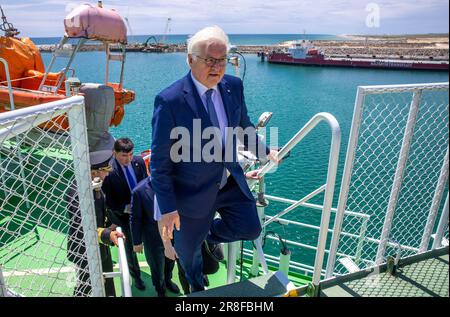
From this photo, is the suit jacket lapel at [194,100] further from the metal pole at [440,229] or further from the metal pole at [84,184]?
the metal pole at [440,229]

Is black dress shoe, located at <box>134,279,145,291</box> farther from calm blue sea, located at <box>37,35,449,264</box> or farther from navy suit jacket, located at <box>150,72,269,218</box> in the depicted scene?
calm blue sea, located at <box>37,35,449,264</box>

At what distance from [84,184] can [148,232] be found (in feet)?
3.74

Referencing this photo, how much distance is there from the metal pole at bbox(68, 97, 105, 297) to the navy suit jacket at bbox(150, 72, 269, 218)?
0.33 meters

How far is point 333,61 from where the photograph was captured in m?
43.5

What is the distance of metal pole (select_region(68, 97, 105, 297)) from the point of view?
54.7 inches

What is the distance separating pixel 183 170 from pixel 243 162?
0.53 m

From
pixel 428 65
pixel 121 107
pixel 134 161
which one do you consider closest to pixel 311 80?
pixel 428 65

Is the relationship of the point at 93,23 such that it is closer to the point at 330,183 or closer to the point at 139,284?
the point at 139,284

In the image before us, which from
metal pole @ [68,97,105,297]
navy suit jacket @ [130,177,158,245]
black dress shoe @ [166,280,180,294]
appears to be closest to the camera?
metal pole @ [68,97,105,297]

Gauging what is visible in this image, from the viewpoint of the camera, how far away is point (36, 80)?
27.7 feet

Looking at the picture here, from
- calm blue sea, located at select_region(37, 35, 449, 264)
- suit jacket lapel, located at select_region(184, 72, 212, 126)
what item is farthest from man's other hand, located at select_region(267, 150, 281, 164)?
→ calm blue sea, located at select_region(37, 35, 449, 264)

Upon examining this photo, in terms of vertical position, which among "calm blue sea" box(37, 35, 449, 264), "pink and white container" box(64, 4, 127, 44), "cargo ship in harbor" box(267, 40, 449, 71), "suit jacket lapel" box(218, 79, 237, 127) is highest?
"cargo ship in harbor" box(267, 40, 449, 71)

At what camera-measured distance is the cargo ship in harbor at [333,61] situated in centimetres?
3883

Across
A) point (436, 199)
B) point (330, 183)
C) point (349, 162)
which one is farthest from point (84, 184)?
point (436, 199)
